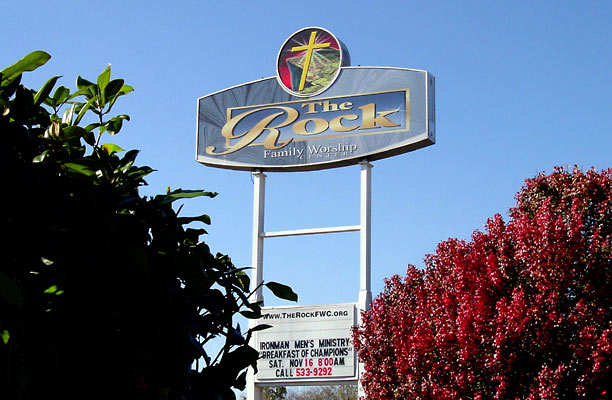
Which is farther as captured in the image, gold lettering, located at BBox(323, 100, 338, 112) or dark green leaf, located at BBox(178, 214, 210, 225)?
gold lettering, located at BBox(323, 100, 338, 112)

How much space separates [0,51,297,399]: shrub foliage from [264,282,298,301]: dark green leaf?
301 millimetres

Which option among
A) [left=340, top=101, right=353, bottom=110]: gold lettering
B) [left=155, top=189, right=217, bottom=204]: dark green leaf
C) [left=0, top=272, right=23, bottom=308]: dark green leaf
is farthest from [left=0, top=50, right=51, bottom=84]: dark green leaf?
[left=340, top=101, right=353, bottom=110]: gold lettering

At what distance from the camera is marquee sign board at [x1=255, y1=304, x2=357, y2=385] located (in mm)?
20484

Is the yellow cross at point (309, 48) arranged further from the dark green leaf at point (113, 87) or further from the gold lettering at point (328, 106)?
the dark green leaf at point (113, 87)

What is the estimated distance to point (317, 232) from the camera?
21.7 metres

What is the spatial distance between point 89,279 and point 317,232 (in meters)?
18.5

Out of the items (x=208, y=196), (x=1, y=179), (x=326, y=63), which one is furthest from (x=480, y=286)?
(x=1, y=179)

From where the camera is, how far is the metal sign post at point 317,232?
813 inches

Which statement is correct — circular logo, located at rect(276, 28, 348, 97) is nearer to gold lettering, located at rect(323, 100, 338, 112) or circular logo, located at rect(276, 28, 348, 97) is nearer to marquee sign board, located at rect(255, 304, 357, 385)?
gold lettering, located at rect(323, 100, 338, 112)

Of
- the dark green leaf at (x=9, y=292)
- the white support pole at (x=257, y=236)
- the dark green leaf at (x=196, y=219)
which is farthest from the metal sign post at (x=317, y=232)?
the dark green leaf at (x=9, y=292)

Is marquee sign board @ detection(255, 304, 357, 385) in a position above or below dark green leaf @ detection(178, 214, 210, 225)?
above

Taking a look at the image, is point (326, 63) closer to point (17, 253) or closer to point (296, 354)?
point (296, 354)

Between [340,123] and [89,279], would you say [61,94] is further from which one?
[340,123]

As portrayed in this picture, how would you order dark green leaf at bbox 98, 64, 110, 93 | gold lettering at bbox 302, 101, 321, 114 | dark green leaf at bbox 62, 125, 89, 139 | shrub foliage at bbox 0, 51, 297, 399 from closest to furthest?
shrub foliage at bbox 0, 51, 297, 399 < dark green leaf at bbox 62, 125, 89, 139 < dark green leaf at bbox 98, 64, 110, 93 < gold lettering at bbox 302, 101, 321, 114
